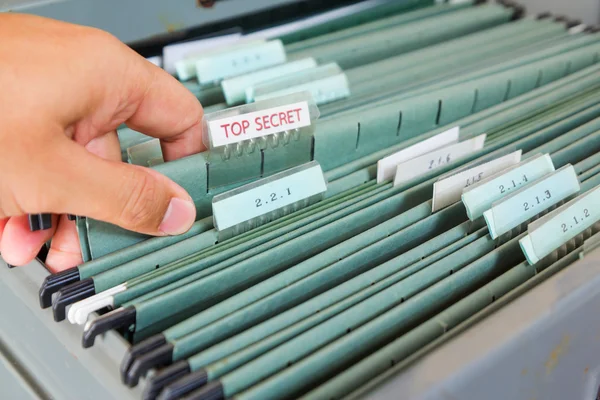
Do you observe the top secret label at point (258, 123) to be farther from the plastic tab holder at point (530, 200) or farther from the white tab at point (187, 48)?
the white tab at point (187, 48)

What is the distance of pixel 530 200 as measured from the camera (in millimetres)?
695

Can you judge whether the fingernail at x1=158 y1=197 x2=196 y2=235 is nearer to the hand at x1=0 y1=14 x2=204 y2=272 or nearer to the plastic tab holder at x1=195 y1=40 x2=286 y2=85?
the hand at x1=0 y1=14 x2=204 y2=272

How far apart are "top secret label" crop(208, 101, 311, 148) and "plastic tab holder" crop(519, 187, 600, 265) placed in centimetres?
29

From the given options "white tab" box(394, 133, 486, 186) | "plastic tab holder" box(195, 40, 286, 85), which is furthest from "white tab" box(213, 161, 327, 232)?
"plastic tab holder" box(195, 40, 286, 85)

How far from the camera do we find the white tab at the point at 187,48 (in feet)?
3.51

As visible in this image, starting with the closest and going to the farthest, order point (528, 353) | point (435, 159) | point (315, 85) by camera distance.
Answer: point (528, 353)
point (435, 159)
point (315, 85)

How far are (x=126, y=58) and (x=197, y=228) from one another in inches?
7.9

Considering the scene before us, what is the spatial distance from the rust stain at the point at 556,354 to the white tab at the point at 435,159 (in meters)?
0.27

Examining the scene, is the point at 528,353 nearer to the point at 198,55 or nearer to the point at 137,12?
the point at 198,55

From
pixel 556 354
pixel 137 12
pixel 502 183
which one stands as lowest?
pixel 556 354

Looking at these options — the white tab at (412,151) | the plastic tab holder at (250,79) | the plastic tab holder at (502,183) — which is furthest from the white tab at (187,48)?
the plastic tab holder at (502,183)

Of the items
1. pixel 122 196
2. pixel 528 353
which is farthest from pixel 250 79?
pixel 528 353

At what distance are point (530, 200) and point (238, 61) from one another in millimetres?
542

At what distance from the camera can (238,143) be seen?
70cm
